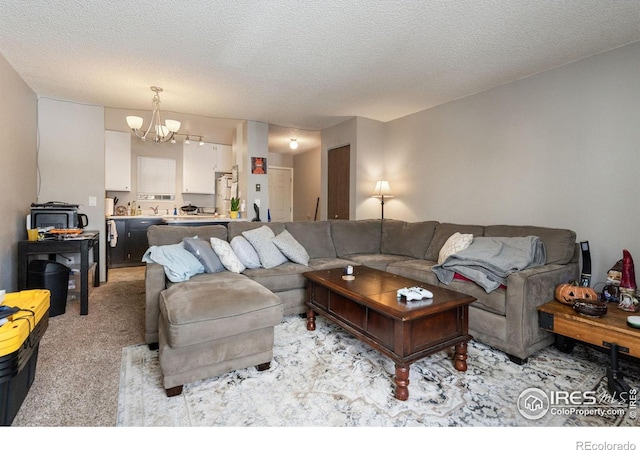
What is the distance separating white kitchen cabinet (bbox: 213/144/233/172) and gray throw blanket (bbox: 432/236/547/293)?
16.5 feet

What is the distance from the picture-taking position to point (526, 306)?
2.11 m

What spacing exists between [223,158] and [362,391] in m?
5.70

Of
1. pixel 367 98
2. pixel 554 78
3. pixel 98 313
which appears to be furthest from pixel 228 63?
pixel 554 78

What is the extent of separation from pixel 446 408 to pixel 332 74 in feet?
9.52

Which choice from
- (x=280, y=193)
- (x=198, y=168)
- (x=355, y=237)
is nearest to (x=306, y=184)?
(x=280, y=193)

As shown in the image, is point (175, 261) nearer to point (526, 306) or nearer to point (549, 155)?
point (526, 306)

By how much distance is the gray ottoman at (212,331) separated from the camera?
166cm

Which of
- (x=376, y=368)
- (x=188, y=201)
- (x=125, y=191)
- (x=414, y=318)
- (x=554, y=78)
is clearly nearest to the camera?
(x=414, y=318)

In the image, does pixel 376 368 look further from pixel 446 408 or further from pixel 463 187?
pixel 463 187

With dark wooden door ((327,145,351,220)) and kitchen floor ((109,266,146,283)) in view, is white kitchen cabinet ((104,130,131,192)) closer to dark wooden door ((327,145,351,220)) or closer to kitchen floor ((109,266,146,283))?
kitchen floor ((109,266,146,283))

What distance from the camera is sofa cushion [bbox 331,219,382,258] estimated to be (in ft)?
12.6

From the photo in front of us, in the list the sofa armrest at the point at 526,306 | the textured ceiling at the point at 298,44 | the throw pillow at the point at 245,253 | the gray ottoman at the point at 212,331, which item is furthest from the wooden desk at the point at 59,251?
the sofa armrest at the point at 526,306

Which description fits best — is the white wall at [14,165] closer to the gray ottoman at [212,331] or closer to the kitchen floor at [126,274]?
the kitchen floor at [126,274]

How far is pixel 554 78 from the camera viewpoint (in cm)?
286
